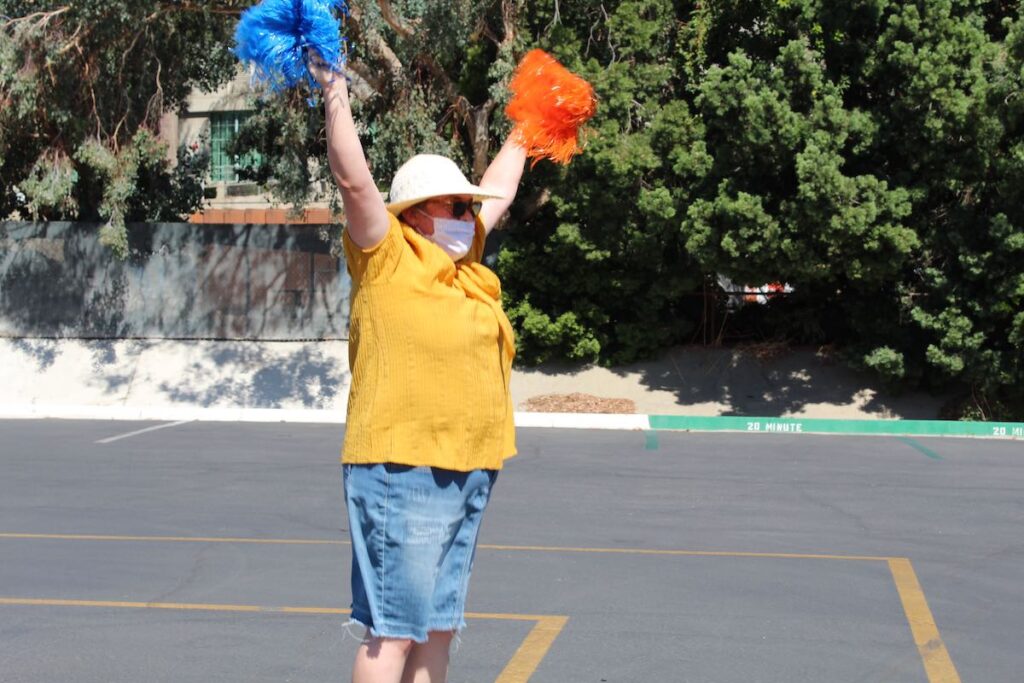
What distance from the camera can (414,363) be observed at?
340 cm

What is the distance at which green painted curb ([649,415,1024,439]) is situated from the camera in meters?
14.8

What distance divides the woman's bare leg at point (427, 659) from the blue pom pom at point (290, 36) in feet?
5.18

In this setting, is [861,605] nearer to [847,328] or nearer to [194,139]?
[847,328]

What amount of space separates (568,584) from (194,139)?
29414 millimetres

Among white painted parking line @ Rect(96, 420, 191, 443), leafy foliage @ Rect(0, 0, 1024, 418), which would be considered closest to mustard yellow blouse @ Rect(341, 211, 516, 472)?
white painted parking line @ Rect(96, 420, 191, 443)

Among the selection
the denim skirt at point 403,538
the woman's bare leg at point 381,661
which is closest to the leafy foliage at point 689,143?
the denim skirt at point 403,538

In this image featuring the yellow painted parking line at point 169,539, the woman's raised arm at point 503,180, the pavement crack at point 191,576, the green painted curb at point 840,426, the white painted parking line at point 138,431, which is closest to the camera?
the woman's raised arm at point 503,180

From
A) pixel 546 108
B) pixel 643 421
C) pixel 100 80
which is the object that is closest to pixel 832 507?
pixel 643 421

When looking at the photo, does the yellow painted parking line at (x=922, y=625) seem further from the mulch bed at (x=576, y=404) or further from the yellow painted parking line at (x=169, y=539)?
the mulch bed at (x=576, y=404)

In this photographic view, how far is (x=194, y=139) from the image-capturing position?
34031mm

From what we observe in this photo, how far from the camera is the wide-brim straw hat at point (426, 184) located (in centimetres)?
347

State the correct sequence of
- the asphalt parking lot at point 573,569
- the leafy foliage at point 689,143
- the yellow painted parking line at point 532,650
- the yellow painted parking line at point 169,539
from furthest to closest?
the leafy foliage at point 689,143 → the yellow painted parking line at point 169,539 → the asphalt parking lot at point 573,569 → the yellow painted parking line at point 532,650

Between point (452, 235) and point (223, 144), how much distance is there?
69.9 ft

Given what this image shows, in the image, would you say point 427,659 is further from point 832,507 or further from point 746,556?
point 832,507
